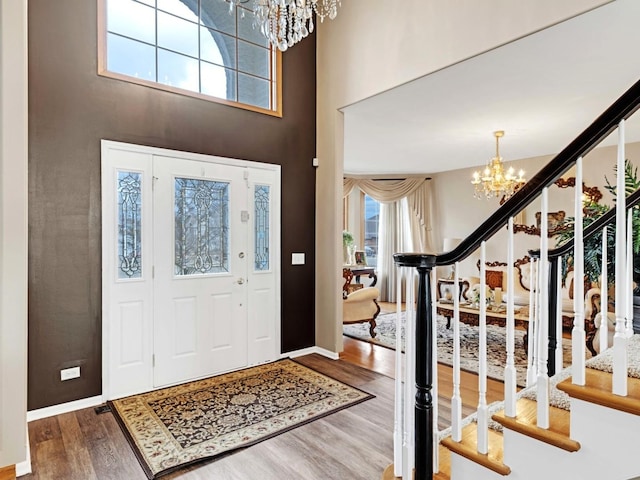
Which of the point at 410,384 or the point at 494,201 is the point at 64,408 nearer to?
the point at 410,384

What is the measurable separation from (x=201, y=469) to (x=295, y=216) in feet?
8.83

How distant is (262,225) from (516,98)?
2.96 metres

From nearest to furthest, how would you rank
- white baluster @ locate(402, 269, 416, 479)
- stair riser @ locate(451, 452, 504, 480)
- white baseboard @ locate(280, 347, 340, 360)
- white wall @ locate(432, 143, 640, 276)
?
stair riser @ locate(451, 452, 504, 480)
white baluster @ locate(402, 269, 416, 479)
white baseboard @ locate(280, 347, 340, 360)
white wall @ locate(432, 143, 640, 276)

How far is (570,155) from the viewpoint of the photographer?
136 centimetres

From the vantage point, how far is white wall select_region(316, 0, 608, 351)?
2764mm

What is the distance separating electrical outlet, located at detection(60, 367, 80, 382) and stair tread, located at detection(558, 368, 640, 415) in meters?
3.31

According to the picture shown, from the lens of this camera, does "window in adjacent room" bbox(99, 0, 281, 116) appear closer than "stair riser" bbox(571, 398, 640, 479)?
No

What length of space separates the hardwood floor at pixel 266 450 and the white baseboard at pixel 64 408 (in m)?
0.07

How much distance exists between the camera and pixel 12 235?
7.21 feet

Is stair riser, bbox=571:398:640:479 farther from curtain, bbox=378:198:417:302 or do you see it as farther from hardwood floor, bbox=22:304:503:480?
curtain, bbox=378:198:417:302

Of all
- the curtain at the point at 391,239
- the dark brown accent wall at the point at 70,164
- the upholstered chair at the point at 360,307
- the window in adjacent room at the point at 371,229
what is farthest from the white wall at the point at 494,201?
the dark brown accent wall at the point at 70,164

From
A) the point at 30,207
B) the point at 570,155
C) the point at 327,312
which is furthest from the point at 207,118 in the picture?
the point at 570,155

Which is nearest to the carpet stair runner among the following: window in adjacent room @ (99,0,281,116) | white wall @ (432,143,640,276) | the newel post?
the newel post

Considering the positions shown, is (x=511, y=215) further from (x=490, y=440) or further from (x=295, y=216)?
(x=295, y=216)
